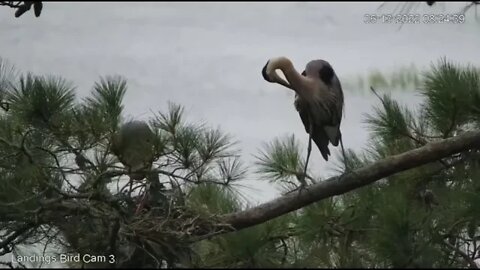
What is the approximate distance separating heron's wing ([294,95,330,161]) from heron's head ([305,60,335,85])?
55 mm

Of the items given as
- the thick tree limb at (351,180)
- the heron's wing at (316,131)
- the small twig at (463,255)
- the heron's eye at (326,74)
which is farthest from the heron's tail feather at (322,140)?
the small twig at (463,255)

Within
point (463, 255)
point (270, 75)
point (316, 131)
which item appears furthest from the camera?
point (316, 131)

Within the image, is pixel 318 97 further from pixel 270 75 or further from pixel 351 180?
pixel 351 180

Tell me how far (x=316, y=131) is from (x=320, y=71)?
15 centimetres

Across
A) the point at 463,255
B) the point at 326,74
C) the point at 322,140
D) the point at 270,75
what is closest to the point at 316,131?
the point at 322,140

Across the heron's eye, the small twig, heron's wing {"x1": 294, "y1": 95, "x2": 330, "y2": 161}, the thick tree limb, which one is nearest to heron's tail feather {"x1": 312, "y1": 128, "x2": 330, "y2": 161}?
heron's wing {"x1": 294, "y1": 95, "x2": 330, "y2": 161}

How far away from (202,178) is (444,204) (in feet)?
1.27

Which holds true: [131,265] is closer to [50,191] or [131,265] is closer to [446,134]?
[50,191]

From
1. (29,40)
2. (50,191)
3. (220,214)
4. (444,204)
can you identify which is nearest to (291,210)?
(220,214)

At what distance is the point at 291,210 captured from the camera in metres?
1.17

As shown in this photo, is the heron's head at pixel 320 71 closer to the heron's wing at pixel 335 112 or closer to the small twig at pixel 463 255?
the heron's wing at pixel 335 112

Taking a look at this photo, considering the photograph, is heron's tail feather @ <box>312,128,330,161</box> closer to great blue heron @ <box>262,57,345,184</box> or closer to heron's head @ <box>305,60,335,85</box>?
great blue heron @ <box>262,57,345,184</box>

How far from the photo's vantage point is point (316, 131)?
1.52m

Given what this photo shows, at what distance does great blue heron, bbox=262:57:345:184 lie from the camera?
4.58 ft
